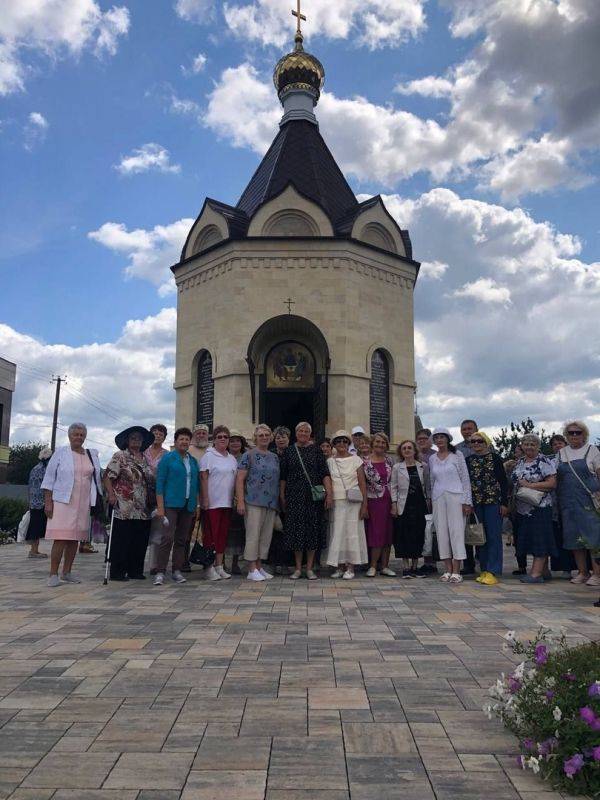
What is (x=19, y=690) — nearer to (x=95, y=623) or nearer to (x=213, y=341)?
(x=95, y=623)

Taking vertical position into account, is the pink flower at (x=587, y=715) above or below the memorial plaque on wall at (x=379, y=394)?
below

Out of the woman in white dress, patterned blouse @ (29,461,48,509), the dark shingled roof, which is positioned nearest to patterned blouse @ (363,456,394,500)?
the woman in white dress

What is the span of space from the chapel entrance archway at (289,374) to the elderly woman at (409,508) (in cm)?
859

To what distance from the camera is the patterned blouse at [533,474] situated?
8079mm

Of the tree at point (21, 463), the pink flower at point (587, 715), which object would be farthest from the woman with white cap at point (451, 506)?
the tree at point (21, 463)

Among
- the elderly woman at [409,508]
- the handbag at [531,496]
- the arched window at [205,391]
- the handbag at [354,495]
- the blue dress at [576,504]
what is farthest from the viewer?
the arched window at [205,391]

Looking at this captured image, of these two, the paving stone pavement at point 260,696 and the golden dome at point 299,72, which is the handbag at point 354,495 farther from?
the golden dome at point 299,72

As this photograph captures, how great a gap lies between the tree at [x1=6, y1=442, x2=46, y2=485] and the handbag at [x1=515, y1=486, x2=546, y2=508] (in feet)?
172

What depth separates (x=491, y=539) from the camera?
8.05 metres

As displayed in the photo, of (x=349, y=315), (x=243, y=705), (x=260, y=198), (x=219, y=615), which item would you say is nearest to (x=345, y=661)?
(x=243, y=705)

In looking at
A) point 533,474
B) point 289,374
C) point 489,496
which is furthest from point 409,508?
point 289,374

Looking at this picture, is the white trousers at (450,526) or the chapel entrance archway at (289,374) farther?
the chapel entrance archway at (289,374)

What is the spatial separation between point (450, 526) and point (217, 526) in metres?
2.88

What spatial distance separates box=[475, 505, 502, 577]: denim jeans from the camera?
8.01 metres
